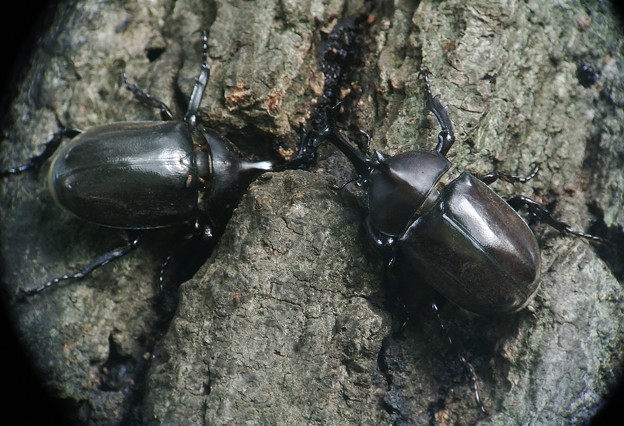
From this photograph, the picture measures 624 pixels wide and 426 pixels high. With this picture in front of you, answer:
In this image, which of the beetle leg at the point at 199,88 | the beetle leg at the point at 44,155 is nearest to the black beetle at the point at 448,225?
the beetle leg at the point at 199,88

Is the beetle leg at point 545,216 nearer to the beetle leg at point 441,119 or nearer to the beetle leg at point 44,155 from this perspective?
the beetle leg at point 441,119

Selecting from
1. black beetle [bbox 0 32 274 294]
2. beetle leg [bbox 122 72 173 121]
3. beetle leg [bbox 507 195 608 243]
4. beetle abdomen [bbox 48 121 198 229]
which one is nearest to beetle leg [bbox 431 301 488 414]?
beetle leg [bbox 507 195 608 243]

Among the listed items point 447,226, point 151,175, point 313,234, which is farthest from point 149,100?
point 447,226

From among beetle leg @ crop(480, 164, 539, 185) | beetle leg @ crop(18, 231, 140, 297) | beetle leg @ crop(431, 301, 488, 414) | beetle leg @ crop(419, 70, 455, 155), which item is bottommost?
beetle leg @ crop(18, 231, 140, 297)

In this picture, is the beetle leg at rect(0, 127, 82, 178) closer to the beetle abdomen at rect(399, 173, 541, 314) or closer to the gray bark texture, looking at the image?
the gray bark texture

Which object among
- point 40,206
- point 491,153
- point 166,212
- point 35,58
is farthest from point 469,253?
point 35,58

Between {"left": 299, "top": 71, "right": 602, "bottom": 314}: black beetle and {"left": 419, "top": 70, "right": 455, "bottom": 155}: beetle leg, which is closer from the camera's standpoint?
{"left": 299, "top": 71, "right": 602, "bottom": 314}: black beetle
